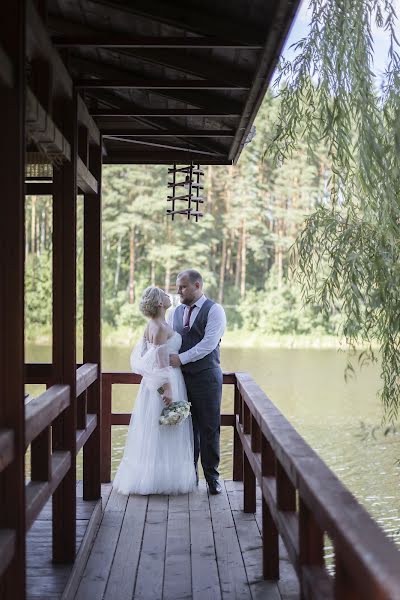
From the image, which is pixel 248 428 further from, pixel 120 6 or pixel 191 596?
pixel 120 6

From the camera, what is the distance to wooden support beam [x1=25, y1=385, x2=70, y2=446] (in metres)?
2.60

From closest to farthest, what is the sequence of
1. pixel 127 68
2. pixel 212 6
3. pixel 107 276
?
pixel 212 6, pixel 127 68, pixel 107 276

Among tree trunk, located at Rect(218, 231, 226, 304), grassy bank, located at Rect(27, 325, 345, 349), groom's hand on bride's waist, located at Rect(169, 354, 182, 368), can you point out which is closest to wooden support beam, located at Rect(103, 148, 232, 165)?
groom's hand on bride's waist, located at Rect(169, 354, 182, 368)

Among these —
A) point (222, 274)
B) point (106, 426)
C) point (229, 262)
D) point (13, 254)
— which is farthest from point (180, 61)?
point (229, 262)

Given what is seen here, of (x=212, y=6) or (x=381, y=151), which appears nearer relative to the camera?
(x=212, y=6)

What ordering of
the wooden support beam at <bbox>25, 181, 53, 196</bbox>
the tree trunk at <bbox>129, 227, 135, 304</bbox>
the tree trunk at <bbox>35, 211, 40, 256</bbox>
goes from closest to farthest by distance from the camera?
the wooden support beam at <bbox>25, 181, 53, 196</bbox>, the tree trunk at <bbox>35, 211, 40, 256</bbox>, the tree trunk at <bbox>129, 227, 135, 304</bbox>

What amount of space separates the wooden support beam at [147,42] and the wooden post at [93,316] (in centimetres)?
140

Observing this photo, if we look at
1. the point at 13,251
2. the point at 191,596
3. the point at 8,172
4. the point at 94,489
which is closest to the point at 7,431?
the point at 13,251

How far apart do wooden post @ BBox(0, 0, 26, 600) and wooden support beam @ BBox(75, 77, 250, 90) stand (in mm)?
1333

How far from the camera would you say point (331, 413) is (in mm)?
11844

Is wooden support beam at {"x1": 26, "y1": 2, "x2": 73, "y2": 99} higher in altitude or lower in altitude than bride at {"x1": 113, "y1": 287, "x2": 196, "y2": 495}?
higher

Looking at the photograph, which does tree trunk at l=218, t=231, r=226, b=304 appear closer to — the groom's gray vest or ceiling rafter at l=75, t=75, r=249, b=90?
the groom's gray vest

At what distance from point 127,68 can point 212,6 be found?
0.97 meters

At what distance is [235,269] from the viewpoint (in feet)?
99.4
